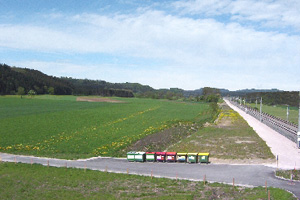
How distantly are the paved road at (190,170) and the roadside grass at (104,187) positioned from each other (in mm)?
1941

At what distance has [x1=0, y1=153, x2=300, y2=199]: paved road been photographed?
24.4 m

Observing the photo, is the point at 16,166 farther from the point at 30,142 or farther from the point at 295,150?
the point at 295,150

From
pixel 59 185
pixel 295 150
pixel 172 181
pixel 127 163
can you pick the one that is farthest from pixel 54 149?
pixel 295 150

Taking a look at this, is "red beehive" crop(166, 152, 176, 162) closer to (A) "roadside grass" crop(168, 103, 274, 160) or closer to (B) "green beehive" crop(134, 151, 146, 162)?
(B) "green beehive" crop(134, 151, 146, 162)

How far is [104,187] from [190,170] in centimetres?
951

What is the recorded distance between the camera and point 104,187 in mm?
22516

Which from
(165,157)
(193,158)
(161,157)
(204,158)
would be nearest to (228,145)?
(204,158)

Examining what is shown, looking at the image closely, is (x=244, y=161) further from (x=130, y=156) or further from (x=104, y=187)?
(x=104, y=187)

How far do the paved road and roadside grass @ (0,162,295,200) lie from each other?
1.94 m

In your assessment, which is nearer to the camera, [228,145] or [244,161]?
[244,161]

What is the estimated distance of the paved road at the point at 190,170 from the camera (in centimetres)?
2437

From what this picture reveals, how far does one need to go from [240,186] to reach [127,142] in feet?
72.8

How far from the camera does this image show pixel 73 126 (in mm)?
57375

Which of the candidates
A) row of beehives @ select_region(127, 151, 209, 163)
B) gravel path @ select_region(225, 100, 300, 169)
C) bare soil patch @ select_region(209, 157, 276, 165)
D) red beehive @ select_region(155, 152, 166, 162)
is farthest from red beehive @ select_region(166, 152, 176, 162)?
gravel path @ select_region(225, 100, 300, 169)
